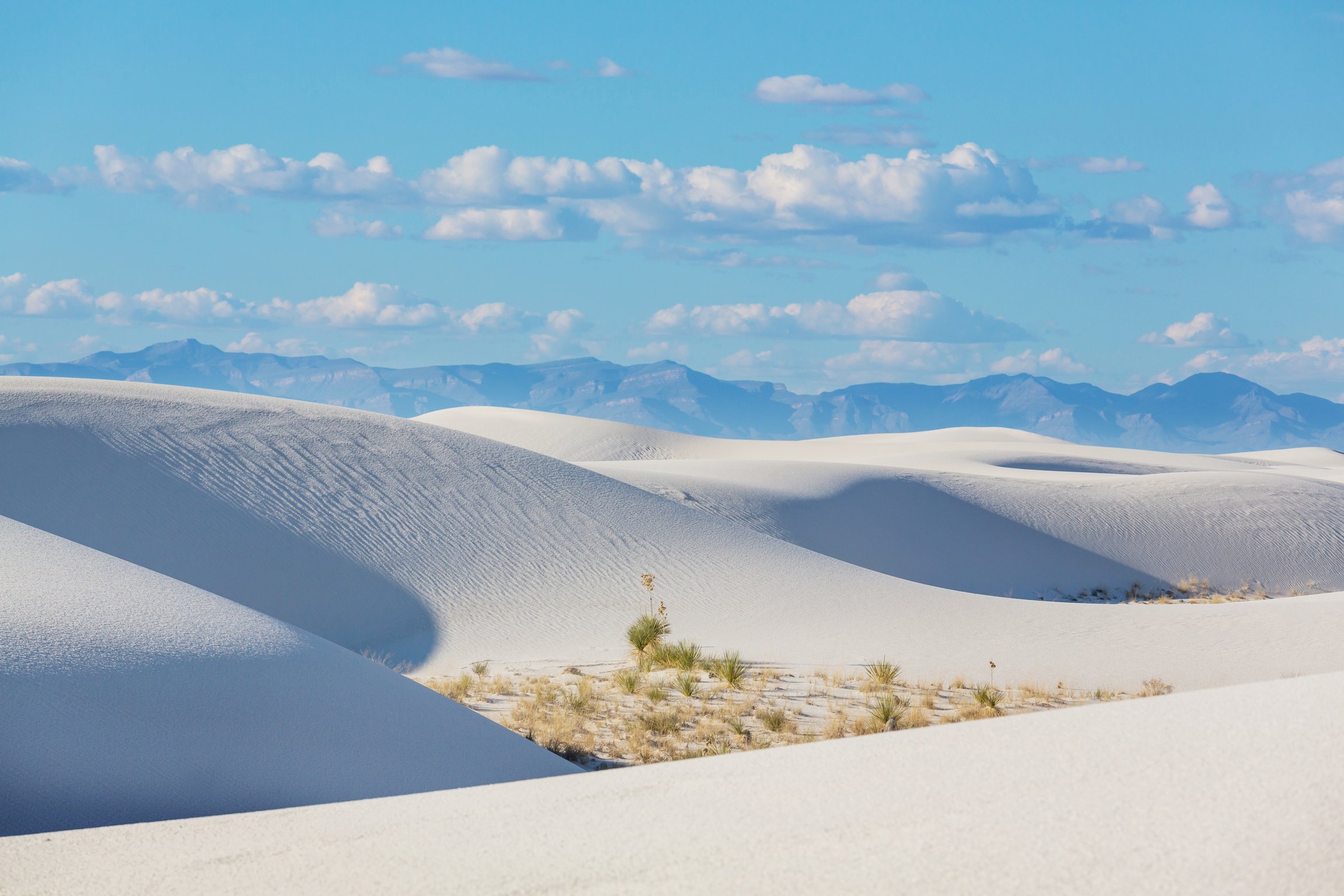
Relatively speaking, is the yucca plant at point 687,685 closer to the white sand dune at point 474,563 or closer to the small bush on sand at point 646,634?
the small bush on sand at point 646,634

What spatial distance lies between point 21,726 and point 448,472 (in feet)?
47.5

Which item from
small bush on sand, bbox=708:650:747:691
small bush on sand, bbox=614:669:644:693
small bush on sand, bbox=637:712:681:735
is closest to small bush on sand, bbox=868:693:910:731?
small bush on sand, bbox=708:650:747:691

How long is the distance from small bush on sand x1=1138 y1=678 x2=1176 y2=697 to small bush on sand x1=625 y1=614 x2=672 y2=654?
4.90 metres

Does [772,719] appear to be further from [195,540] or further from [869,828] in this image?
[195,540]

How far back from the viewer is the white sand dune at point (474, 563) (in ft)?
45.1

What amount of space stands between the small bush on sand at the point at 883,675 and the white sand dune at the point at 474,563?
862 millimetres

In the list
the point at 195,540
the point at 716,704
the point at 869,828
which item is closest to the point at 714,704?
the point at 716,704

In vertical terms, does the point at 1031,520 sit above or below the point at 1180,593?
above

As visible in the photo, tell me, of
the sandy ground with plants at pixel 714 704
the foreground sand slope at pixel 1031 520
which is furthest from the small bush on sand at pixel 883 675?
the foreground sand slope at pixel 1031 520

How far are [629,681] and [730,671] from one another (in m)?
0.95

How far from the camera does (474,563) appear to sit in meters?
17.2

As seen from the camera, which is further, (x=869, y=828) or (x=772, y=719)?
(x=772, y=719)

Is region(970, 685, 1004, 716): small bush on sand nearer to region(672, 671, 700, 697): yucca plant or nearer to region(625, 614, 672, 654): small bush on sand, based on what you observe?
region(672, 671, 700, 697): yucca plant

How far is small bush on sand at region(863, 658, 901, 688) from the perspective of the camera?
1082 cm
